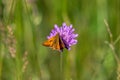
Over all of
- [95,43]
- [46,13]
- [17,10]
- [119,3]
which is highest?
[46,13]

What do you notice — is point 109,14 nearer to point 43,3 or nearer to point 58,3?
point 58,3

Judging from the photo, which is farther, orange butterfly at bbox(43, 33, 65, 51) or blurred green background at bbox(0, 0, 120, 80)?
blurred green background at bbox(0, 0, 120, 80)

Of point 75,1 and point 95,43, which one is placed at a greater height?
point 75,1

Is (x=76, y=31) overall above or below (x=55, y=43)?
above

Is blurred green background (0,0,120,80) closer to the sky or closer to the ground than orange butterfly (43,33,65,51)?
closer to the sky

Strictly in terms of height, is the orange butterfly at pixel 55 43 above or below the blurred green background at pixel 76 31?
below

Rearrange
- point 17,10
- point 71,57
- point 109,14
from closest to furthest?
point 17,10
point 71,57
point 109,14

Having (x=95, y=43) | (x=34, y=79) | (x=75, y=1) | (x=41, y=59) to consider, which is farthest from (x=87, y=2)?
(x=34, y=79)

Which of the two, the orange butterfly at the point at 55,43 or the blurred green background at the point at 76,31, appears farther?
the blurred green background at the point at 76,31
